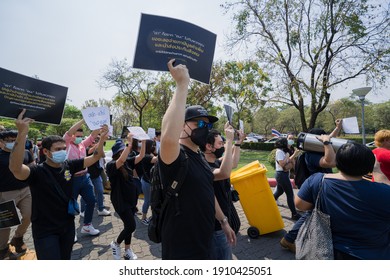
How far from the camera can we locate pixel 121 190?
3750 millimetres

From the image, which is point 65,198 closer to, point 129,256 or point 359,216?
point 129,256

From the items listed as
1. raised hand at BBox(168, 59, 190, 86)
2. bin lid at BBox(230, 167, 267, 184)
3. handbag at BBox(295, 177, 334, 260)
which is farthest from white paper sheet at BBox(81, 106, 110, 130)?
handbag at BBox(295, 177, 334, 260)

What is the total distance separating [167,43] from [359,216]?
208cm

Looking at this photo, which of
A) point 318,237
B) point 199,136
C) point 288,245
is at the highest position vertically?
point 199,136

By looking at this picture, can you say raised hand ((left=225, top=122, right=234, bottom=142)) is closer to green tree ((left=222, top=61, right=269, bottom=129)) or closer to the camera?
the camera

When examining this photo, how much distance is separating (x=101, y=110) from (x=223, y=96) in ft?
74.2

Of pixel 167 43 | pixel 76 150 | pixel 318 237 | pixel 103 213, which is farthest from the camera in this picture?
pixel 103 213

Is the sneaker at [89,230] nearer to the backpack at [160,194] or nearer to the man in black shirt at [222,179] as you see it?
the man in black shirt at [222,179]

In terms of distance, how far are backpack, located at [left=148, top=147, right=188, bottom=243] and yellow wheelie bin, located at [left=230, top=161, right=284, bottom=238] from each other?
2577mm

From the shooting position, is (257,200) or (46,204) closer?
(46,204)

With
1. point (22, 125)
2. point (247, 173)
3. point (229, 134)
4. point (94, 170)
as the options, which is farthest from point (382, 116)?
point (22, 125)

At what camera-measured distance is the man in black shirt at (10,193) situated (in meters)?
3.67

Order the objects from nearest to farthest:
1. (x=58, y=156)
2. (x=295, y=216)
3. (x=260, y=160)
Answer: (x=58, y=156), (x=295, y=216), (x=260, y=160)

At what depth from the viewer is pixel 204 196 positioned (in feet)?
5.88
